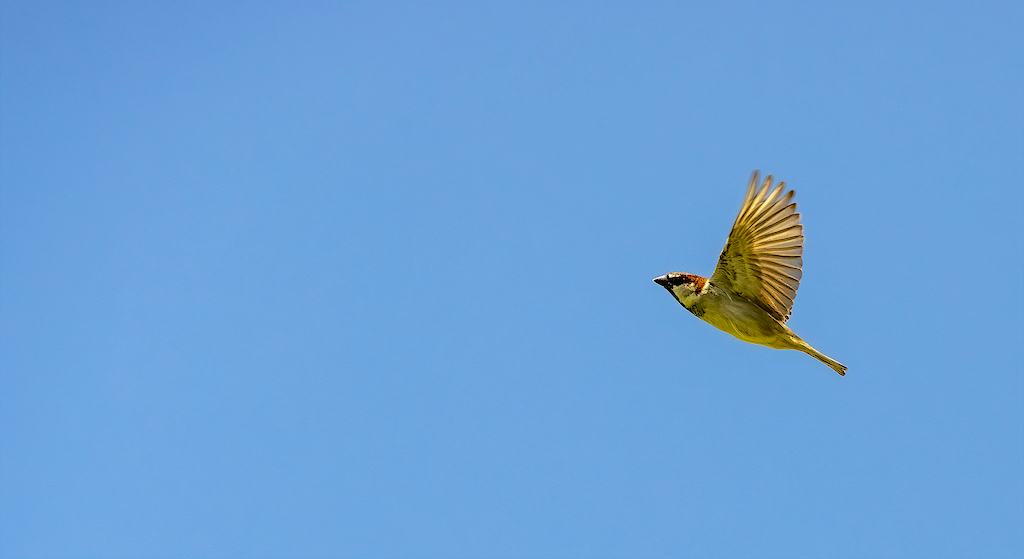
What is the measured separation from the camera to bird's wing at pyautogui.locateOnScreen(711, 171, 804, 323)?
7.58m

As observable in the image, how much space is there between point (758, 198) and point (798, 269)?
868mm

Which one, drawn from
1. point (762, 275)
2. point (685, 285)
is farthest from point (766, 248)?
point (685, 285)

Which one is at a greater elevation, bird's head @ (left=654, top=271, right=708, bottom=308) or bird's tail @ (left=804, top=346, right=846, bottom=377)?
bird's head @ (left=654, top=271, right=708, bottom=308)

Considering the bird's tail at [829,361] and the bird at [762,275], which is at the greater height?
the bird at [762,275]

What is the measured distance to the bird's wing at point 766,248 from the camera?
758 centimetres

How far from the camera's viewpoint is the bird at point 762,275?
7.59 meters

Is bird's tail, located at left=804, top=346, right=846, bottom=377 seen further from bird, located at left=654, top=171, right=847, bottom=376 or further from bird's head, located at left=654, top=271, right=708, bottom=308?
bird's head, located at left=654, top=271, right=708, bottom=308

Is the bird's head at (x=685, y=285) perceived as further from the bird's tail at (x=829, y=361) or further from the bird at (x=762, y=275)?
the bird's tail at (x=829, y=361)

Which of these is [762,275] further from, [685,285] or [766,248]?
[685,285]

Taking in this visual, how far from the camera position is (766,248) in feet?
25.1

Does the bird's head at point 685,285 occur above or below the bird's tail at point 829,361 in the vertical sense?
above

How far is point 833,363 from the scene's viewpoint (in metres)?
7.65

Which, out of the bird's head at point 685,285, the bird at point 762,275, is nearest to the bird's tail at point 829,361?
the bird at point 762,275

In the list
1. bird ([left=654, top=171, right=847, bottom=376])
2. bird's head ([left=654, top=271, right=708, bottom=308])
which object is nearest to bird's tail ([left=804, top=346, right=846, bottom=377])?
bird ([left=654, top=171, right=847, bottom=376])
